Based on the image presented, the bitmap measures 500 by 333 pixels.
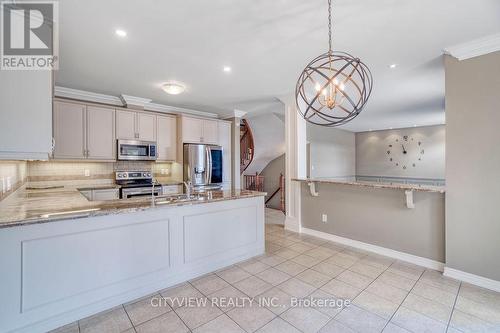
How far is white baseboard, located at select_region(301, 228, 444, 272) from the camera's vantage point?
2850 millimetres

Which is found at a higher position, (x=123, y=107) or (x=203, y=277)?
(x=123, y=107)

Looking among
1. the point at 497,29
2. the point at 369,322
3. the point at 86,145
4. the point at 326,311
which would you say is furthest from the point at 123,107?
the point at 497,29

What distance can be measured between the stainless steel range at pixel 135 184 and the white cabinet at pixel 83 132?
44 centimetres

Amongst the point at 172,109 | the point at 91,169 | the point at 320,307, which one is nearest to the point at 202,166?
the point at 172,109

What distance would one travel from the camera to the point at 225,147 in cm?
575

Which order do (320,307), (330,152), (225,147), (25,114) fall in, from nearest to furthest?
(25,114) → (320,307) → (225,147) → (330,152)

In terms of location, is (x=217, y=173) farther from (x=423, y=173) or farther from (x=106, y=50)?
(x=423, y=173)

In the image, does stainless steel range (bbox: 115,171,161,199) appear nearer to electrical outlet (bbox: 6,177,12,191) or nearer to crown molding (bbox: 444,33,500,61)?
electrical outlet (bbox: 6,177,12,191)

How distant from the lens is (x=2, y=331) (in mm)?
1617

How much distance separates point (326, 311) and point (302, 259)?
1.10 meters

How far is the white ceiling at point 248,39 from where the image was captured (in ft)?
6.34

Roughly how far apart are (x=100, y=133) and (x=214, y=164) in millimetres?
2234

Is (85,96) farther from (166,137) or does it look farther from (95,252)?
(95,252)

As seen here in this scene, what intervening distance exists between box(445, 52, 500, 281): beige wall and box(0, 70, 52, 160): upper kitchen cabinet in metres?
3.93
